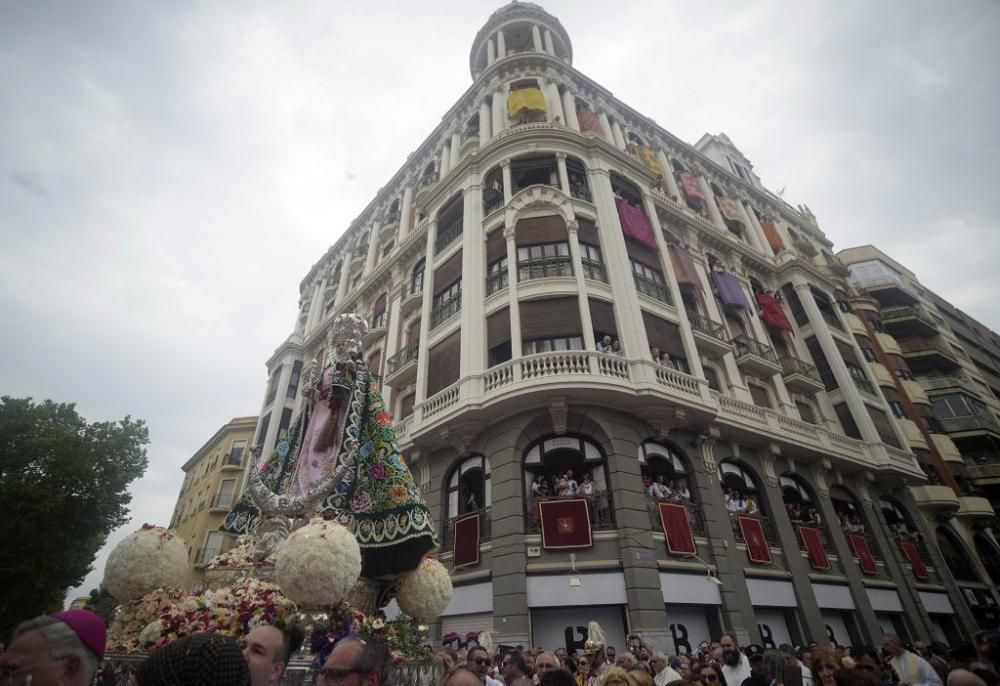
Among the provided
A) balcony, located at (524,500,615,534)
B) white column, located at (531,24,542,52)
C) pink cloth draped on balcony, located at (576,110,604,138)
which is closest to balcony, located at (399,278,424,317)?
pink cloth draped on balcony, located at (576,110,604,138)

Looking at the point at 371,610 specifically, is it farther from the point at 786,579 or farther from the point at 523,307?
the point at 786,579

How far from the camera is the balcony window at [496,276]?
55.1ft

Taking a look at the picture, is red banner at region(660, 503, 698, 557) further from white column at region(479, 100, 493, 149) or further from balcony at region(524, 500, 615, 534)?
white column at region(479, 100, 493, 149)

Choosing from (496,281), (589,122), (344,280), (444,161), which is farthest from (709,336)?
(344,280)

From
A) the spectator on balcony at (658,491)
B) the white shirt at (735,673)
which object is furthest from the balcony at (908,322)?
the white shirt at (735,673)

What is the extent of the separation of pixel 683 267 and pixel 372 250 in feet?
58.6

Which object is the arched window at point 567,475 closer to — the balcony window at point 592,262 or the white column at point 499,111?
the balcony window at point 592,262

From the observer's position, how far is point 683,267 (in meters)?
20.1

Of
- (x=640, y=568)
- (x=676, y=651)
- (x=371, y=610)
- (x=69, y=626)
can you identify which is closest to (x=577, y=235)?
(x=640, y=568)

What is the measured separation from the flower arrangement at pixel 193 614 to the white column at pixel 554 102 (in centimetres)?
2151

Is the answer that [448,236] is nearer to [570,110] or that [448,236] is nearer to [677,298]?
[570,110]

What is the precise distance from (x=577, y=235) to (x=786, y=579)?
12709mm

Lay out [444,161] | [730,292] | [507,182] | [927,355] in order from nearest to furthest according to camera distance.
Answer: [507,182]
[730,292]
[444,161]
[927,355]

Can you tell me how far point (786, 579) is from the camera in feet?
48.4
